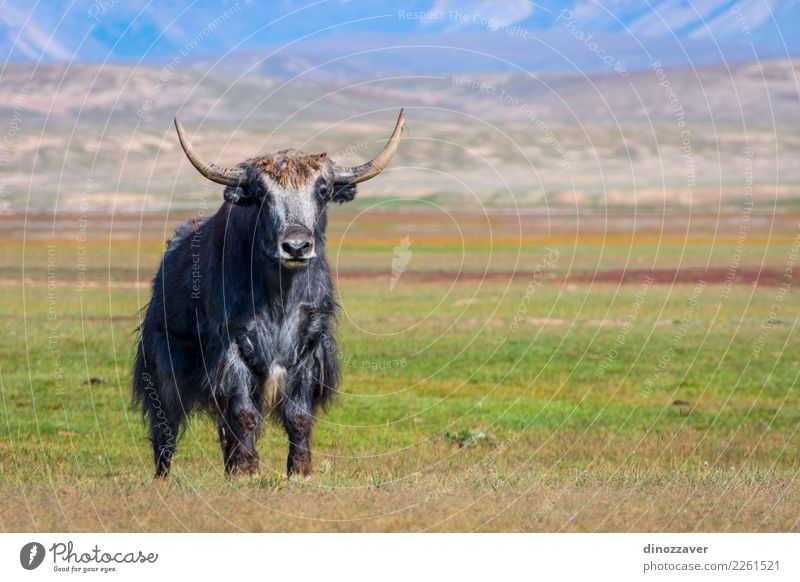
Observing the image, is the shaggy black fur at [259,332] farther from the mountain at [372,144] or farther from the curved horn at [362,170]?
the mountain at [372,144]

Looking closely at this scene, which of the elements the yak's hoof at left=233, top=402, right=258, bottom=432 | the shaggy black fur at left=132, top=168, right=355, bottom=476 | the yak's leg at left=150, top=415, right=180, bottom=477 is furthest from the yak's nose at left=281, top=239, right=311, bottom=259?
the yak's leg at left=150, top=415, right=180, bottom=477

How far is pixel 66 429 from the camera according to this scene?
15.7m

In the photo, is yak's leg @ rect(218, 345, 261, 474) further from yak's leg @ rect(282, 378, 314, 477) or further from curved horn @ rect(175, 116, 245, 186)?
curved horn @ rect(175, 116, 245, 186)

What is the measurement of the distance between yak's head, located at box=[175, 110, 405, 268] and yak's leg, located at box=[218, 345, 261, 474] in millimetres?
1024

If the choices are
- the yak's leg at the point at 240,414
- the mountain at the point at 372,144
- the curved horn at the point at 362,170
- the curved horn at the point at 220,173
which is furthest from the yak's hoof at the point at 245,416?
the mountain at the point at 372,144

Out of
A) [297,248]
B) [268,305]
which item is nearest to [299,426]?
[268,305]

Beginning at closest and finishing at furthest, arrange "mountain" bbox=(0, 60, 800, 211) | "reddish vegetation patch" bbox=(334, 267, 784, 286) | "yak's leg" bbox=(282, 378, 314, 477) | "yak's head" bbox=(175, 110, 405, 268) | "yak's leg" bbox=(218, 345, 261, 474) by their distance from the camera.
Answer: "yak's head" bbox=(175, 110, 405, 268) < "yak's leg" bbox=(218, 345, 261, 474) < "yak's leg" bbox=(282, 378, 314, 477) < "reddish vegetation patch" bbox=(334, 267, 784, 286) < "mountain" bbox=(0, 60, 800, 211)

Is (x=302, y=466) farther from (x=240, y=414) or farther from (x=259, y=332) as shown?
(x=259, y=332)

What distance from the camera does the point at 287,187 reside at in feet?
35.5

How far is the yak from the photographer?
10.8 metres

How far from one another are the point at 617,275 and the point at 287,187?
38049 mm

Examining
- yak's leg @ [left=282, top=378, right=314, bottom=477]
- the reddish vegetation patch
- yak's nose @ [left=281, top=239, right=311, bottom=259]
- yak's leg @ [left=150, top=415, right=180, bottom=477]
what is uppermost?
yak's nose @ [left=281, top=239, right=311, bottom=259]
